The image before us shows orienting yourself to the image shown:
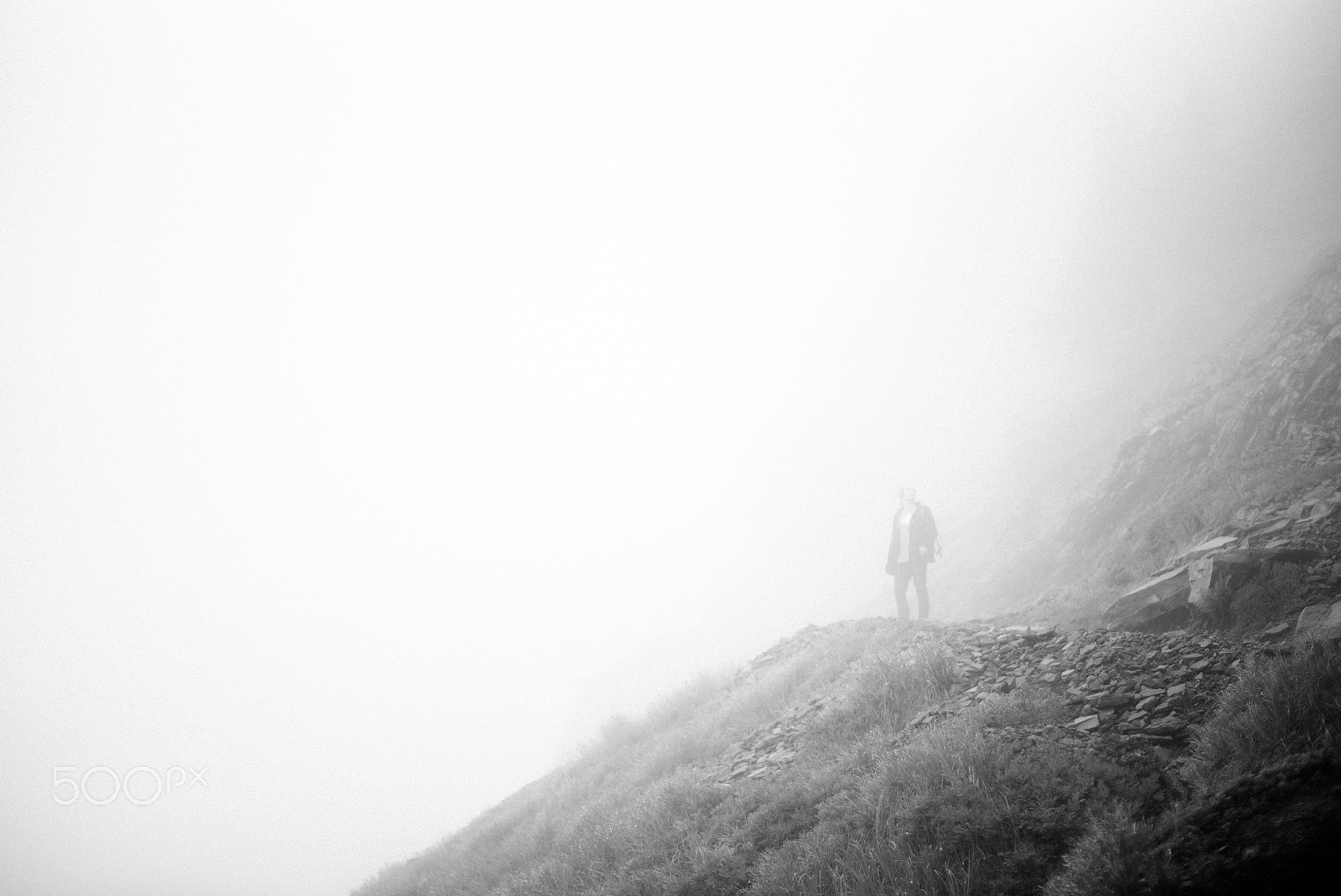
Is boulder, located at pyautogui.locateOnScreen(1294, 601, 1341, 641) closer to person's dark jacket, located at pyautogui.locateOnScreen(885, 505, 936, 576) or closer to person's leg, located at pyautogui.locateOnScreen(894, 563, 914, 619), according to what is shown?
person's dark jacket, located at pyautogui.locateOnScreen(885, 505, 936, 576)

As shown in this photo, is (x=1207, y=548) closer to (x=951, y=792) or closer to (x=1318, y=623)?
(x=1318, y=623)

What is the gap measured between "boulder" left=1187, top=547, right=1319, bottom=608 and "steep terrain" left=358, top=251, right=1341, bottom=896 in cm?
3

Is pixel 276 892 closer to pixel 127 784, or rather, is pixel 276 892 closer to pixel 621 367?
pixel 127 784

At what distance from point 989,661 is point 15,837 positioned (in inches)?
4313

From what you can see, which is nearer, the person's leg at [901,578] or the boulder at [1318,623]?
the boulder at [1318,623]

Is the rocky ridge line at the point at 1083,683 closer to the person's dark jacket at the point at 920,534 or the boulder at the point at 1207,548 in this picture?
the boulder at the point at 1207,548

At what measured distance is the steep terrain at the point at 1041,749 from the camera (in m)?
3.86

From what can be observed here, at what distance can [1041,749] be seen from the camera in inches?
202

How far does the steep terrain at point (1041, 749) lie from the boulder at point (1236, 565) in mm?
32

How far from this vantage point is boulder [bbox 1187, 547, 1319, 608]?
7.52 meters

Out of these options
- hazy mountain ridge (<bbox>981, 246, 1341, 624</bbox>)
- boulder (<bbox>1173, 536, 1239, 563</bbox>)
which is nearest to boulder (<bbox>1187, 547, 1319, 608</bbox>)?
boulder (<bbox>1173, 536, 1239, 563</bbox>)

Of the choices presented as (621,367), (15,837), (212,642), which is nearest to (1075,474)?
(15,837)

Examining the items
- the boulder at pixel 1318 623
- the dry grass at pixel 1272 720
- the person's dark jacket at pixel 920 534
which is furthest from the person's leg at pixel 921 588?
the dry grass at pixel 1272 720

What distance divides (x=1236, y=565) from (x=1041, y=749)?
16.8 ft
